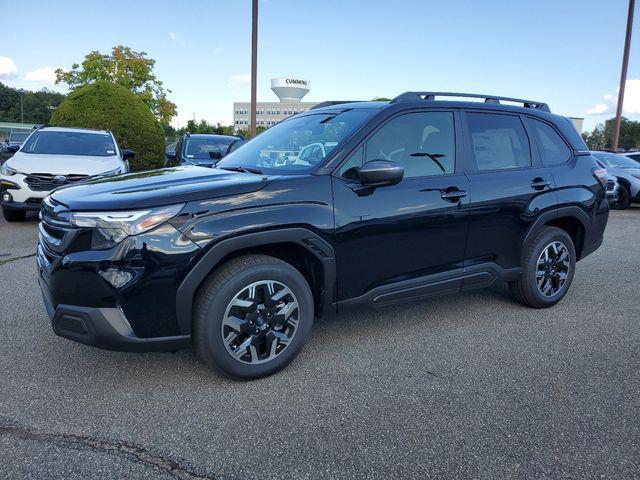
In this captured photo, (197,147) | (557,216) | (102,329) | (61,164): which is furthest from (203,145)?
(102,329)

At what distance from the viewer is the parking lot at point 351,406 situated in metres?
2.33

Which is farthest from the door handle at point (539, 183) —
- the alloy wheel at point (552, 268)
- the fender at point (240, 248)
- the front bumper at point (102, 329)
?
the front bumper at point (102, 329)

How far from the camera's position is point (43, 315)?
413cm

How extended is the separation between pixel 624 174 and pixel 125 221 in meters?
14.0

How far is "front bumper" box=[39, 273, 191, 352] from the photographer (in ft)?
8.80

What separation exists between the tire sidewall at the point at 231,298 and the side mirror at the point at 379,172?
2.45 feet

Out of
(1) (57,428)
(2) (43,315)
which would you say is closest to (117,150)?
(2) (43,315)

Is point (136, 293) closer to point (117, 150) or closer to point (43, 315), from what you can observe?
point (43, 315)

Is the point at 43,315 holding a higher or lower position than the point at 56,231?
lower

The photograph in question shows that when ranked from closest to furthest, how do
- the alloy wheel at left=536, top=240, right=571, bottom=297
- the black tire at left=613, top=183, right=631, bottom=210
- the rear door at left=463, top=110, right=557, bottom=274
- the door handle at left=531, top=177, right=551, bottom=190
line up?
the rear door at left=463, top=110, right=557, bottom=274
the door handle at left=531, top=177, right=551, bottom=190
the alloy wheel at left=536, top=240, right=571, bottom=297
the black tire at left=613, top=183, right=631, bottom=210

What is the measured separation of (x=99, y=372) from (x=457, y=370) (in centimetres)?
231

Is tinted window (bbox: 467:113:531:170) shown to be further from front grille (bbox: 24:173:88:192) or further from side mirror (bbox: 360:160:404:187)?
front grille (bbox: 24:173:88:192)

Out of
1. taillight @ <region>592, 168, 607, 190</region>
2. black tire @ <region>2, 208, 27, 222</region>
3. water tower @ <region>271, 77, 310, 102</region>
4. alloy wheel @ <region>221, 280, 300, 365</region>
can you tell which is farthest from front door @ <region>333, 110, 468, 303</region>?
water tower @ <region>271, 77, 310, 102</region>

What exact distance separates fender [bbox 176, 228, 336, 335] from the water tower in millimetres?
72386
